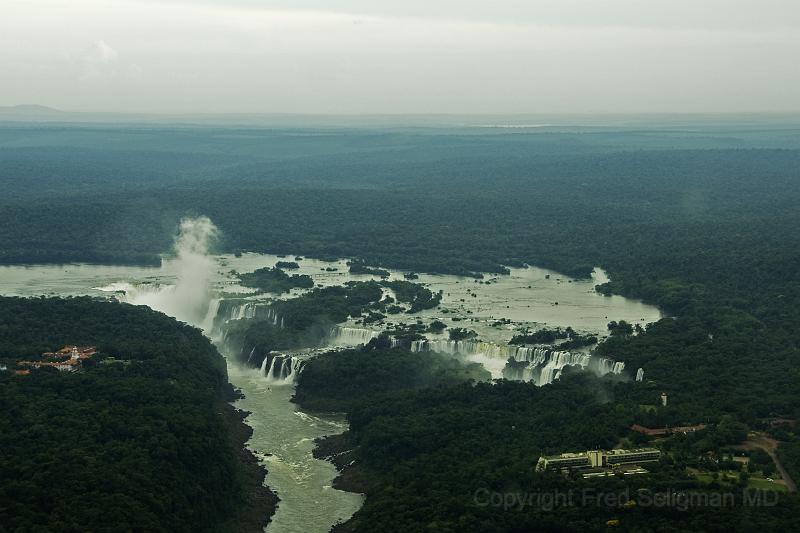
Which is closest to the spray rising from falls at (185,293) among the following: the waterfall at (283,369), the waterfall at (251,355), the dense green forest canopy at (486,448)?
the waterfall at (251,355)

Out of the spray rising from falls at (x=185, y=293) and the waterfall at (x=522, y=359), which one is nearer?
the waterfall at (x=522, y=359)

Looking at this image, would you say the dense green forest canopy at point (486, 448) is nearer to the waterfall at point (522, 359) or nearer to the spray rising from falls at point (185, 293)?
the waterfall at point (522, 359)

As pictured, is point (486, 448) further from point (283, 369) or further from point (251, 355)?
point (251, 355)

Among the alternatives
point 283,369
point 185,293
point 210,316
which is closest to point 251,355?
point 283,369

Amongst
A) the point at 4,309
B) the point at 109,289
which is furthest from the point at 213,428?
the point at 109,289

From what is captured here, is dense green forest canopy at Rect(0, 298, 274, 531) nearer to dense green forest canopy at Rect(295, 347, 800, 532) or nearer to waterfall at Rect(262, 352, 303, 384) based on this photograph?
waterfall at Rect(262, 352, 303, 384)

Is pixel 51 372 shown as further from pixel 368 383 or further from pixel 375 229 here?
pixel 375 229
